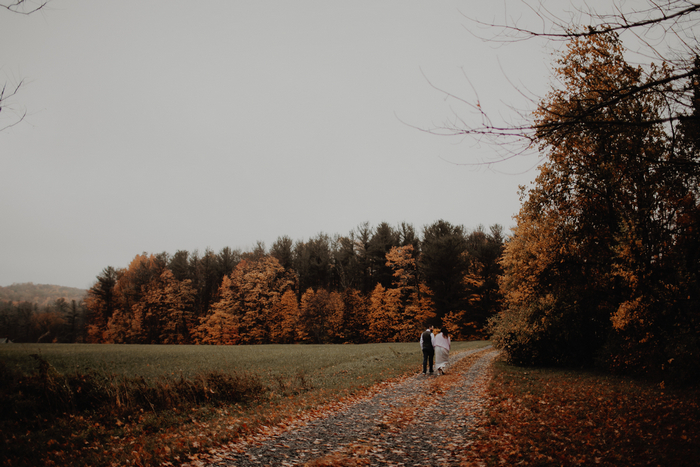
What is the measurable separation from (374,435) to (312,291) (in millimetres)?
43639

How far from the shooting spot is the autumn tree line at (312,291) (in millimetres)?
44312

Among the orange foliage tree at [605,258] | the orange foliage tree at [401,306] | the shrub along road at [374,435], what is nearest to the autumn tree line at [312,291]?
the orange foliage tree at [401,306]

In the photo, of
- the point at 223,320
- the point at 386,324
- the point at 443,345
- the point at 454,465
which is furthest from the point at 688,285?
the point at 223,320

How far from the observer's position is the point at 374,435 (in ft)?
22.3

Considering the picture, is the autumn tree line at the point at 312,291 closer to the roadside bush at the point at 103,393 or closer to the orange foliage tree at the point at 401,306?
the orange foliage tree at the point at 401,306

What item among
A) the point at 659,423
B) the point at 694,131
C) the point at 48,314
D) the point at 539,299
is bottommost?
the point at 48,314

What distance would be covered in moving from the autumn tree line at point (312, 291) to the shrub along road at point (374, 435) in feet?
116

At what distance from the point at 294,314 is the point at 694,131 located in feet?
154

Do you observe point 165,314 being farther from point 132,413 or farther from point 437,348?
point 437,348

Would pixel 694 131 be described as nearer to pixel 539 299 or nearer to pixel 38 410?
pixel 539 299

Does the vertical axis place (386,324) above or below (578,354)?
below

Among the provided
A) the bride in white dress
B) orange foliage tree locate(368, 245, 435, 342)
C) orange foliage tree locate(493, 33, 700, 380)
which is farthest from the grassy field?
orange foliage tree locate(368, 245, 435, 342)

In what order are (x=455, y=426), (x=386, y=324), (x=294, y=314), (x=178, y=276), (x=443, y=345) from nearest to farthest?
(x=455, y=426) < (x=443, y=345) < (x=386, y=324) < (x=294, y=314) < (x=178, y=276)

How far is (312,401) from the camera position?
392 inches
